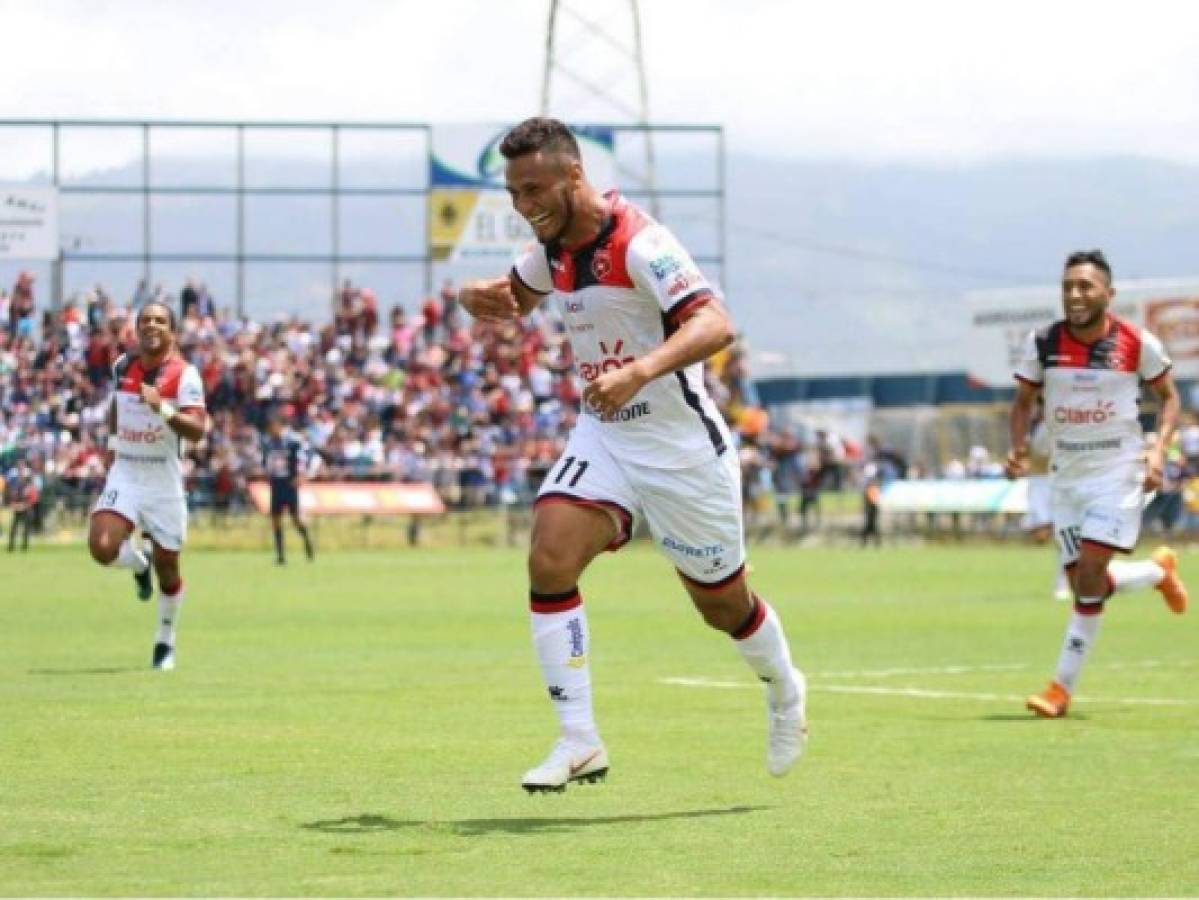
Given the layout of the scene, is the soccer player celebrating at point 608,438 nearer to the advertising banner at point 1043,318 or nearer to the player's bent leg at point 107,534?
the player's bent leg at point 107,534

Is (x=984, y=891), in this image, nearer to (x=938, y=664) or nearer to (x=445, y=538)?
(x=938, y=664)

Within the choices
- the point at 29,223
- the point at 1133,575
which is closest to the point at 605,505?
the point at 1133,575

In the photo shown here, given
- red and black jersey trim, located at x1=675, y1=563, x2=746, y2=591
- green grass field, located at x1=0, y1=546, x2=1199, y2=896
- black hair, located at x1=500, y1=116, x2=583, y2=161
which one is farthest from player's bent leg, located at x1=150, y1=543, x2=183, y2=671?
black hair, located at x1=500, y1=116, x2=583, y2=161

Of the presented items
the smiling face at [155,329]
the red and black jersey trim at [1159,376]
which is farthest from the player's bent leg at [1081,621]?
the smiling face at [155,329]

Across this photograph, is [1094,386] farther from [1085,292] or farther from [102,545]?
[102,545]

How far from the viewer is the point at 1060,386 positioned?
639 inches

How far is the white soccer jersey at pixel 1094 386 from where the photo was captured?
16.0 metres

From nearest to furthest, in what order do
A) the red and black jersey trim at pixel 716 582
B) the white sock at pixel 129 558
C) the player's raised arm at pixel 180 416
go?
the red and black jersey trim at pixel 716 582 < the player's raised arm at pixel 180 416 < the white sock at pixel 129 558

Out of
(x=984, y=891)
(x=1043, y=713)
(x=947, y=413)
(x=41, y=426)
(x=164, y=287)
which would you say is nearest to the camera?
(x=984, y=891)

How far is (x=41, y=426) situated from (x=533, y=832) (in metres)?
43.7

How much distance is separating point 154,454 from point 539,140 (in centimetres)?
995

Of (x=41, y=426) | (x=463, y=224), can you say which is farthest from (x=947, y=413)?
(x=41, y=426)

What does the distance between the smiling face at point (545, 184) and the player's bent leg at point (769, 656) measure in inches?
66.0

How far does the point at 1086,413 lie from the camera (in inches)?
640
